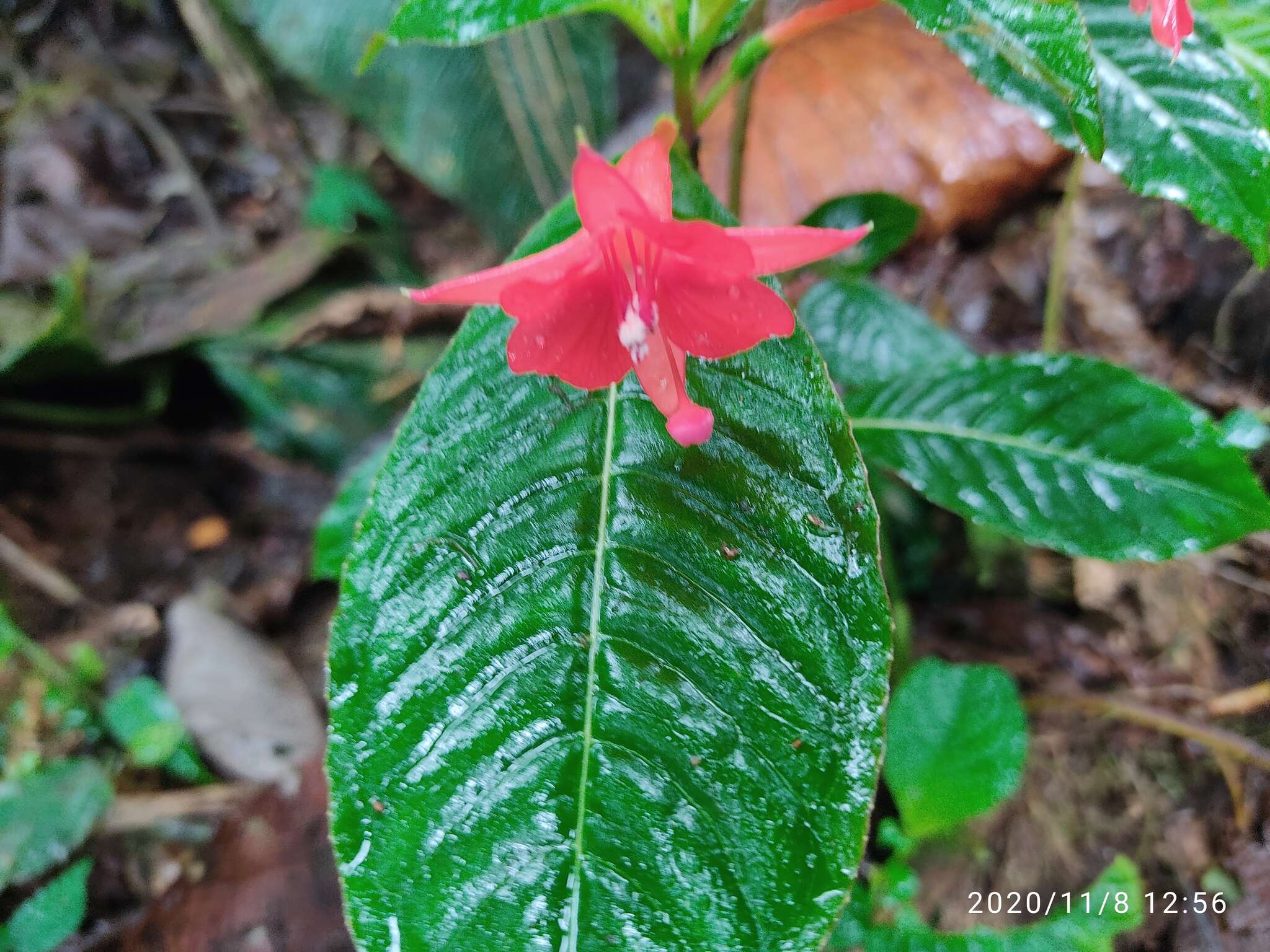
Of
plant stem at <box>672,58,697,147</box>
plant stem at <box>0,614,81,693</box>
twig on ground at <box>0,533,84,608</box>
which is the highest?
plant stem at <box>672,58,697,147</box>

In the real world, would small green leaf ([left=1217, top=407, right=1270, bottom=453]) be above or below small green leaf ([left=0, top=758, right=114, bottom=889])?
above

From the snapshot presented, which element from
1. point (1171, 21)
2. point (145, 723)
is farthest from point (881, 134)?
point (145, 723)

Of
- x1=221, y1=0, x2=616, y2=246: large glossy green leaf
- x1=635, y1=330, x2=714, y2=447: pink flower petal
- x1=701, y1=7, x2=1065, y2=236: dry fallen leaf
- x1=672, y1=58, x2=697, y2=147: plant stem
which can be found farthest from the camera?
x1=221, y1=0, x2=616, y2=246: large glossy green leaf

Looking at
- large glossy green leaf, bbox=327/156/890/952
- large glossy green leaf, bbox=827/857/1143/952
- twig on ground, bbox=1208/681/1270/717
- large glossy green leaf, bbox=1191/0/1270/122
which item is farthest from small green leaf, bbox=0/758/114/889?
large glossy green leaf, bbox=1191/0/1270/122

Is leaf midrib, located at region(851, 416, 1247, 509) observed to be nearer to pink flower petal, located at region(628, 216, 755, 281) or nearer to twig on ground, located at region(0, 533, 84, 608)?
pink flower petal, located at region(628, 216, 755, 281)

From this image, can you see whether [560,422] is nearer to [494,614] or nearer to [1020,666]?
[494,614]

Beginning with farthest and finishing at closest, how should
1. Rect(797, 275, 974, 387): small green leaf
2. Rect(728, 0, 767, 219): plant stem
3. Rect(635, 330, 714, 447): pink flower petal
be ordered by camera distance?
Rect(797, 275, 974, 387): small green leaf → Rect(728, 0, 767, 219): plant stem → Rect(635, 330, 714, 447): pink flower petal

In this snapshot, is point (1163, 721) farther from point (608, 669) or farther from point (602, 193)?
point (602, 193)

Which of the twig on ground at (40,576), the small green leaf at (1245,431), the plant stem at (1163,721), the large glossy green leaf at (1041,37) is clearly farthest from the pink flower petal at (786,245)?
the twig on ground at (40,576)
